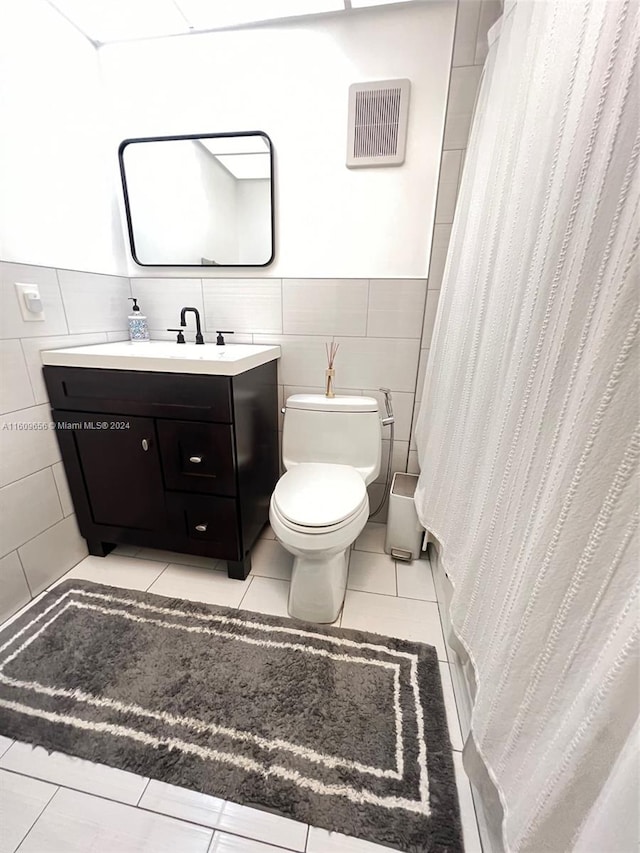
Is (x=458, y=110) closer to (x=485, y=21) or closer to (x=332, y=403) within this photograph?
(x=485, y=21)

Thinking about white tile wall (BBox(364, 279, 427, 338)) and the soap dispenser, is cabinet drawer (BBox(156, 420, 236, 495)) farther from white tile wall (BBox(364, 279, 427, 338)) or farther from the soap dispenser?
white tile wall (BBox(364, 279, 427, 338))

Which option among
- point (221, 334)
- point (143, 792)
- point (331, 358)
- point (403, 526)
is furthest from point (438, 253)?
point (143, 792)

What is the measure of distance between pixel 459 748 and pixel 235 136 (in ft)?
7.09

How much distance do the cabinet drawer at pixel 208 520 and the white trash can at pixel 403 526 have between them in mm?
648

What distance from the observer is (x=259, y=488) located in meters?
1.46

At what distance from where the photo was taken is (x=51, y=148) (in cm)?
122

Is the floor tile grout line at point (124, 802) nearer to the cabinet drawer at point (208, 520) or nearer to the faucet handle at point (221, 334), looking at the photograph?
the cabinet drawer at point (208, 520)

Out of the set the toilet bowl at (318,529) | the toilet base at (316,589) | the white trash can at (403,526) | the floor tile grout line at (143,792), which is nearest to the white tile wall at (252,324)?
the white trash can at (403,526)

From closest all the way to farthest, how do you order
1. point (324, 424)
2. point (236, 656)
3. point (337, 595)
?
point (236, 656) → point (337, 595) → point (324, 424)

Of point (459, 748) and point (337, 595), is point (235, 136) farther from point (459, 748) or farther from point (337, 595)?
point (459, 748)

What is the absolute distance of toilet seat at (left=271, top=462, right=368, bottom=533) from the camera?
3.46 feet

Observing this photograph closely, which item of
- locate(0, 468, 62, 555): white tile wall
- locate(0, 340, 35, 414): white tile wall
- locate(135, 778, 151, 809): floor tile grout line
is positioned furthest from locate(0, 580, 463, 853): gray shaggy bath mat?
locate(0, 340, 35, 414): white tile wall

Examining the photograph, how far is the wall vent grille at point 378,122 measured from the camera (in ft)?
4.06

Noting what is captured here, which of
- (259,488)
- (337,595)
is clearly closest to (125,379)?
(259,488)
